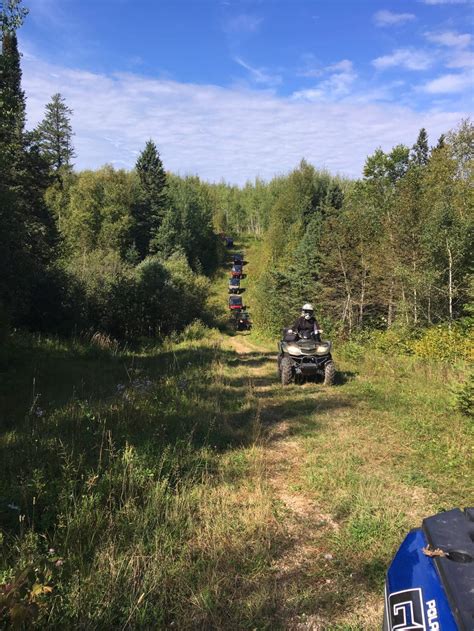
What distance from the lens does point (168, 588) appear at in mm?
3004

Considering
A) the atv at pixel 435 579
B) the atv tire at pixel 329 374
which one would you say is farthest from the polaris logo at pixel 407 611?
the atv tire at pixel 329 374

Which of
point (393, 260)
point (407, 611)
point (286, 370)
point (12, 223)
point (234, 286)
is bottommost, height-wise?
point (286, 370)

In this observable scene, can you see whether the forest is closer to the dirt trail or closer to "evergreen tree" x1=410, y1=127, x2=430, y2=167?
the dirt trail

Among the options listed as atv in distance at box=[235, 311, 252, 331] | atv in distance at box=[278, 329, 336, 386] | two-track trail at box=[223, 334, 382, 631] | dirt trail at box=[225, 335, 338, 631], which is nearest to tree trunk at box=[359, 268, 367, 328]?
atv in distance at box=[235, 311, 252, 331]

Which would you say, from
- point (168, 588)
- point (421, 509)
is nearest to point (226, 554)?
point (168, 588)

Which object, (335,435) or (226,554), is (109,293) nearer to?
(335,435)

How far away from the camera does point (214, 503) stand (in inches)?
164

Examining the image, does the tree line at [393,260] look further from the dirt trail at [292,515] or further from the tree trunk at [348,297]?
the dirt trail at [292,515]

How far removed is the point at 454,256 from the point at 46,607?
17.2 m

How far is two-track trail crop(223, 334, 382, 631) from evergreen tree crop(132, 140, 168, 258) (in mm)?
39416

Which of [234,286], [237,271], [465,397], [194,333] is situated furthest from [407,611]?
[237,271]

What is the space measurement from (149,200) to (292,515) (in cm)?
4633

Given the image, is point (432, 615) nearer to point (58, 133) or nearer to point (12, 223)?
point (12, 223)

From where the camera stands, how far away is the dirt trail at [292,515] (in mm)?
3208
